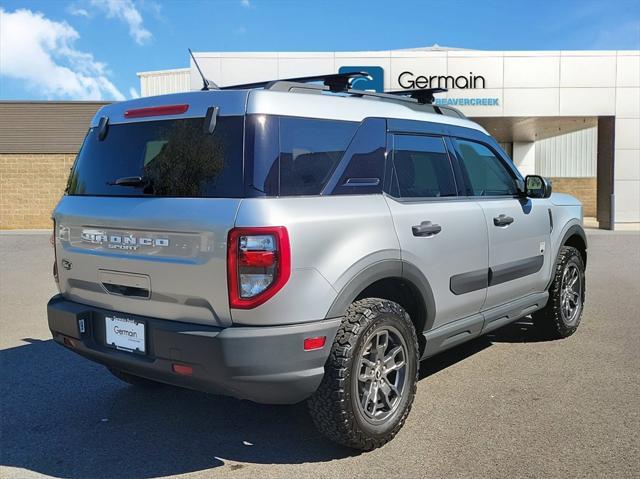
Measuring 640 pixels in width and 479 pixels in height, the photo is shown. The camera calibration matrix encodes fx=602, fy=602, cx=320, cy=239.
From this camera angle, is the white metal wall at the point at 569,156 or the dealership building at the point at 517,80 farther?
the white metal wall at the point at 569,156

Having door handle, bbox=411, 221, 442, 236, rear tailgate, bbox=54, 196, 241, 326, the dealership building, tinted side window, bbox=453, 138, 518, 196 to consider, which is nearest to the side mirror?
tinted side window, bbox=453, 138, 518, 196

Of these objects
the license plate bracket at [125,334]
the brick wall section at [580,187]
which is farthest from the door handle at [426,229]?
the brick wall section at [580,187]

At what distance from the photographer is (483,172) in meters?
4.65

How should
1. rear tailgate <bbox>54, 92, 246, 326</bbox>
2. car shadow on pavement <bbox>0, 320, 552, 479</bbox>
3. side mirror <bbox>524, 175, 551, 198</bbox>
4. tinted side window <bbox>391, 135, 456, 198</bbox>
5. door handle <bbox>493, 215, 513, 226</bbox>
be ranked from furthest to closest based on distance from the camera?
side mirror <bbox>524, 175, 551, 198</bbox>, door handle <bbox>493, 215, 513, 226</bbox>, tinted side window <bbox>391, 135, 456, 198</bbox>, car shadow on pavement <bbox>0, 320, 552, 479</bbox>, rear tailgate <bbox>54, 92, 246, 326</bbox>

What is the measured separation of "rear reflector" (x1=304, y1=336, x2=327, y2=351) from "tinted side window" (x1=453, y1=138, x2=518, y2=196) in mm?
1869

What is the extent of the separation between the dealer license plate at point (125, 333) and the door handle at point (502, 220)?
104 inches

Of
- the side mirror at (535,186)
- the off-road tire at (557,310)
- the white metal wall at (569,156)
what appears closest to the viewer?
the side mirror at (535,186)

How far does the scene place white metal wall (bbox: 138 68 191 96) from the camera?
73.1 ft

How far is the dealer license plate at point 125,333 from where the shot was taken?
3.18m

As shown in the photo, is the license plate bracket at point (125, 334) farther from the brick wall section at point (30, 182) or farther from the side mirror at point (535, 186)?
the brick wall section at point (30, 182)

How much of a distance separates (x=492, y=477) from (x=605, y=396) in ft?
5.14

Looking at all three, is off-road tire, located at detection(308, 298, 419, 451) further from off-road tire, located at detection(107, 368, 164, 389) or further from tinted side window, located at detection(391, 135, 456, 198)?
off-road tire, located at detection(107, 368, 164, 389)

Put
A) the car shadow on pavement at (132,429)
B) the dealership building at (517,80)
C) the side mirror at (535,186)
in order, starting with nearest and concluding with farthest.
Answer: the car shadow on pavement at (132,429) < the side mirror at (535,186) < the dealership building at (517,80)

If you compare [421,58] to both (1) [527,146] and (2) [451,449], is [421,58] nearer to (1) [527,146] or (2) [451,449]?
(1) [527,146]
